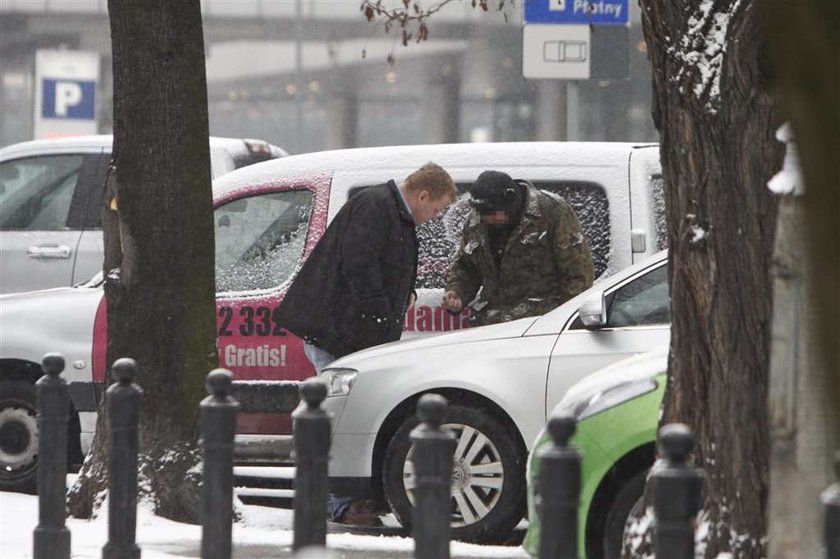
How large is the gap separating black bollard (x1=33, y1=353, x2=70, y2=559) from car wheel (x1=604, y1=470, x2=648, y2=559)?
1.85m

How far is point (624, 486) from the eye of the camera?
5719 millimetres

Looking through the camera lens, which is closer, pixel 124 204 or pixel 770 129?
pixel 770 129

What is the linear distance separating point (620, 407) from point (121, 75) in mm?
2843

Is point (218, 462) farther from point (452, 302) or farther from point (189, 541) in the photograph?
point (452, 302)

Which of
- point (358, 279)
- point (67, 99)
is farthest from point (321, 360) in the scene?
point (67, 99)

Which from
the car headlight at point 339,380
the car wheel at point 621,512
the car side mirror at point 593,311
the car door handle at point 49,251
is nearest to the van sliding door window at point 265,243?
the car headlight at point 339,380

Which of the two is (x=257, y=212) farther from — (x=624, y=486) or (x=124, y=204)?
(x=624, y=486)

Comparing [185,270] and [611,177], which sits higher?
[611,177]

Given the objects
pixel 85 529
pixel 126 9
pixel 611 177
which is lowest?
pixel 85 529

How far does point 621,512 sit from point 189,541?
2.00 m

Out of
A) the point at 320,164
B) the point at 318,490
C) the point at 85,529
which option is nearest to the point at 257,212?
the point at 320,164

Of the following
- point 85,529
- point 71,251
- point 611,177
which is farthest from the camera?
point 71,251

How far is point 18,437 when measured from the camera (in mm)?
9102

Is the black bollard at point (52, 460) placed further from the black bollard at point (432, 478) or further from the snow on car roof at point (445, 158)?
the snow on car roof at point (445, 158)
